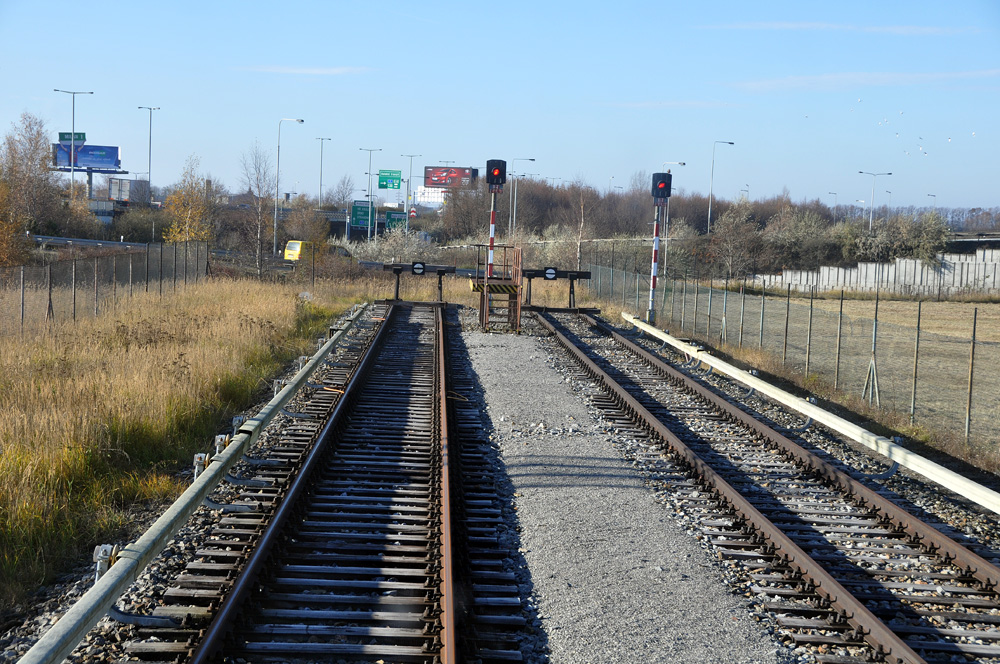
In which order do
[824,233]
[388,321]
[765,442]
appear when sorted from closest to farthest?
[765,442], [388,321], [824,233]

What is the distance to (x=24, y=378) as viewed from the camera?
11672 mm

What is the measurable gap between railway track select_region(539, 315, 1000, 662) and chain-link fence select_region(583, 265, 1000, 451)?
3.33m

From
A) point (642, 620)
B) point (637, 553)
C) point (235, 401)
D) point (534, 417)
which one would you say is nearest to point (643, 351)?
point (534, 417)

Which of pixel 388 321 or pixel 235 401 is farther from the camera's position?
pixel 388 321

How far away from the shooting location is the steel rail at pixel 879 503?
661 centimetres

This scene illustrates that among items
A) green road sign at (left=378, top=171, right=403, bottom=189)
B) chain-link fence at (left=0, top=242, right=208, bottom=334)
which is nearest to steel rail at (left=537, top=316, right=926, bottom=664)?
chain-link fence at (left=0, top=242, right=208, bottom=334)

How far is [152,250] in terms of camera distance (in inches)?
1351

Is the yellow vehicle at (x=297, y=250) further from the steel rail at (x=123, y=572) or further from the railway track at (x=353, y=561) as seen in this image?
the steel rail at (x=123, y=572)

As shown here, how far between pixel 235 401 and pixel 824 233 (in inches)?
2368

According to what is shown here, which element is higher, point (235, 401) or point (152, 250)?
point (152, 250)

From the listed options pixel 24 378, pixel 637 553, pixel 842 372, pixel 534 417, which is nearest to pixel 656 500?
pixel 637 553

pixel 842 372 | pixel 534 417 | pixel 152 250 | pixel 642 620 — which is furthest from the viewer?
pixel 152 250

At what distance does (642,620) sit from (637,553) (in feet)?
4.16

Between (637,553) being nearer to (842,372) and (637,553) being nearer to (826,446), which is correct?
(826,446)
